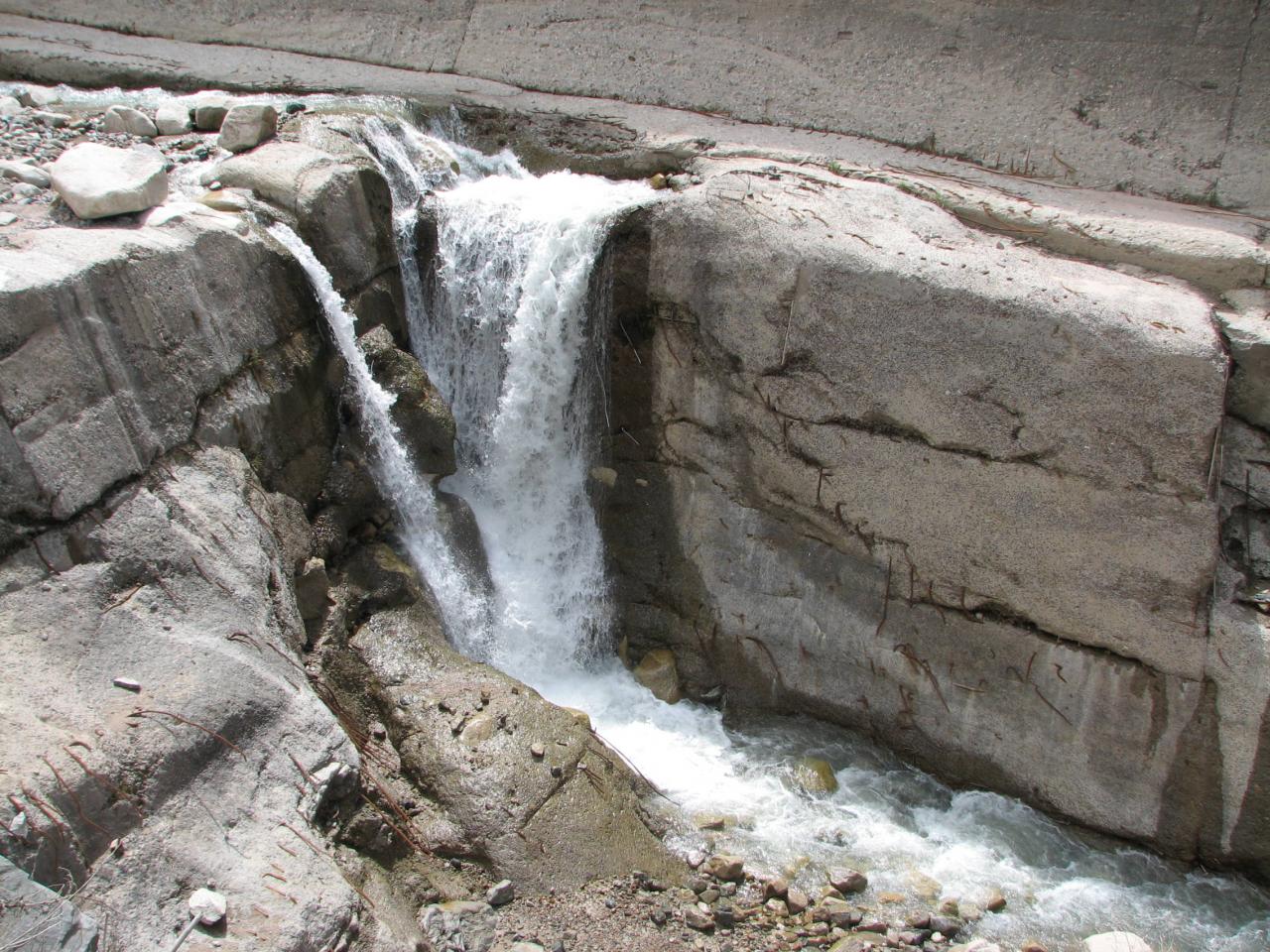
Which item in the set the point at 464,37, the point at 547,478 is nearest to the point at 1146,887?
the point at 547,478

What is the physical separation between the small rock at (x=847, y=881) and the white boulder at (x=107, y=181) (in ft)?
15.5

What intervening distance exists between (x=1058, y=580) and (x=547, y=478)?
3.16 metres

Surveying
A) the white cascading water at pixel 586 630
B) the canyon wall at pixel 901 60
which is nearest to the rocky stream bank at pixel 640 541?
the white cascading water at pixel 586 630

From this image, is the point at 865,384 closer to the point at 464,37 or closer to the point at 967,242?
the point at 967,242

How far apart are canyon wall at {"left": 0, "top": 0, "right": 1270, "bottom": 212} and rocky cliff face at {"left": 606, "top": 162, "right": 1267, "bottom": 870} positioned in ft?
5.71

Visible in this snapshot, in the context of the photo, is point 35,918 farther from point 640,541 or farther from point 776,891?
point 640,541

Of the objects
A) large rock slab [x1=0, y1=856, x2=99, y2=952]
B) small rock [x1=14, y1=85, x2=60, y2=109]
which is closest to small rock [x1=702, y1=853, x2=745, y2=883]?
large rock slab [x1=0, y1=856, x2=99, y2=952]

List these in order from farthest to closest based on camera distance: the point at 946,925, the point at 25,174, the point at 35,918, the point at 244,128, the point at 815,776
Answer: the point at 244,128 < the point at 815,776 < the point at 25,174 < the point at 946,925 < the point at 35,918

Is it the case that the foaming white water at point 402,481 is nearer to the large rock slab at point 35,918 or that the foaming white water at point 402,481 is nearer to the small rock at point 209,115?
the small rock at point 209,115

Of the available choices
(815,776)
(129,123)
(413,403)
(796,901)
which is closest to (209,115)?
(129,123)

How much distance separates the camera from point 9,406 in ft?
13.0

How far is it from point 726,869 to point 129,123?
19.7 ft

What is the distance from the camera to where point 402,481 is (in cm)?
621

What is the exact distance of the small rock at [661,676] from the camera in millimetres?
6566
